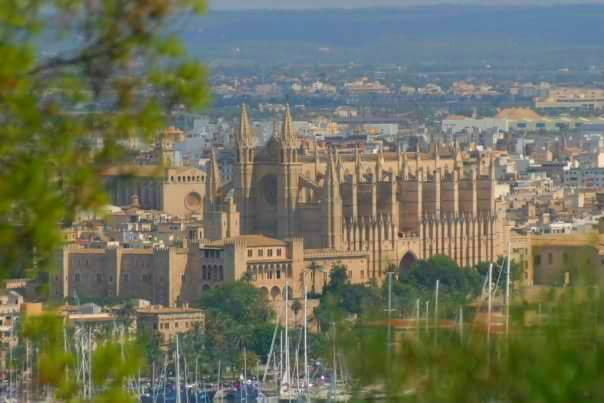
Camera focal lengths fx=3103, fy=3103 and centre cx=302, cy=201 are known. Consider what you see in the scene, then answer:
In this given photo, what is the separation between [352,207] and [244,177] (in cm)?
322

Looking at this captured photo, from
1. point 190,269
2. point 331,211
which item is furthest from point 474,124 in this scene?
point 190,269

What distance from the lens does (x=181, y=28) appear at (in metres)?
12.1

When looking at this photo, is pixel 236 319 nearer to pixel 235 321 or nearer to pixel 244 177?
pixel 235 321

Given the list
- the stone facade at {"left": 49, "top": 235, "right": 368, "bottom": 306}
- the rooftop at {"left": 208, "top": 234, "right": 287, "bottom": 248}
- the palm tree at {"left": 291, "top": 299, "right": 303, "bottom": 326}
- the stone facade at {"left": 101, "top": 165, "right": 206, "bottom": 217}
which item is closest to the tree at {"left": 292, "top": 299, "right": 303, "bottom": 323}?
the palm tree at {"left": 291, "top": 299, "right": 303, "bottom": 326}

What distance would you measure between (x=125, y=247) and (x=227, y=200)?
3.24 m

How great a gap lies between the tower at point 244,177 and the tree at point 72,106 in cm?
6966

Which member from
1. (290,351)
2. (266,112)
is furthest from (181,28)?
(266,112)

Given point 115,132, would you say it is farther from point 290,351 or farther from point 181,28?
point 290,351

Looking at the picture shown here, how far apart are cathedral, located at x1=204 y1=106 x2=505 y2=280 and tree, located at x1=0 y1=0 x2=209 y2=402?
6618 cm

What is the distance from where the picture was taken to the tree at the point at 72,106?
1196 centimetres

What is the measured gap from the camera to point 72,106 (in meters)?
12.1

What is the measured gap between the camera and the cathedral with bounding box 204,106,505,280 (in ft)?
264

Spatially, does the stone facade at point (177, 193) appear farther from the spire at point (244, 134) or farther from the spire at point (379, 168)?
the spire at point (244, 134)

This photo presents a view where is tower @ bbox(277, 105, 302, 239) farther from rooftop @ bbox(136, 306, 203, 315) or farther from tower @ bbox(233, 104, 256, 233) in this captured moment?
rooftop @ bbox(136, 306, 203, 315)
